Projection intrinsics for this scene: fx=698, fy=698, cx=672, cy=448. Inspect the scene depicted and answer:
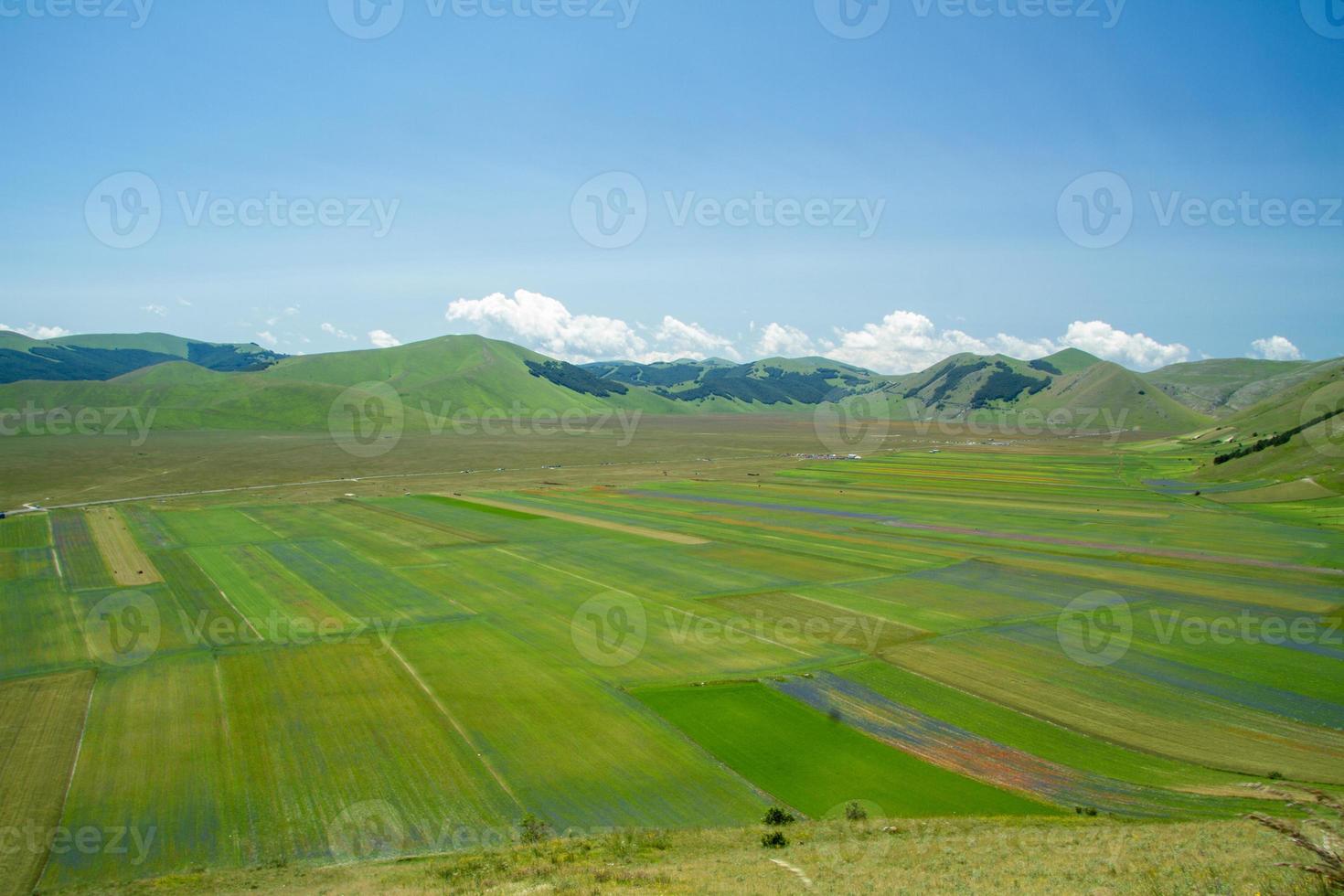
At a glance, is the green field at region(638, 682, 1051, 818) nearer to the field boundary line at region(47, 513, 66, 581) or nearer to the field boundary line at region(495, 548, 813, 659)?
the field boundary line at region(495, 548, 813, 659)

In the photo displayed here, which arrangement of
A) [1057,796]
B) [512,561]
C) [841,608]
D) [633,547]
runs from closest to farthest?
[1057,796] < [841,608] < [512,561] < [633,547]

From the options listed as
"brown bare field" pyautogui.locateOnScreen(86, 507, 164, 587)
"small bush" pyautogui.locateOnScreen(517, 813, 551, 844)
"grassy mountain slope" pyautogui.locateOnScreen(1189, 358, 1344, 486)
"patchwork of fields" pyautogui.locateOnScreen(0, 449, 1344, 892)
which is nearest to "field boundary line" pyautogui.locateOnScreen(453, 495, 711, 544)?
"patchwork of fields" pyautogui.locateOnScreen(0, 449, 1344, 892)

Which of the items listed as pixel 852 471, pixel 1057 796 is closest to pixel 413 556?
pixel 1057 796

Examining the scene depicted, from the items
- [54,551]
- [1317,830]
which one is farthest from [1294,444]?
[54,551]

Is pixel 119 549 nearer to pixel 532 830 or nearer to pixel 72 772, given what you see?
pixel 72 772

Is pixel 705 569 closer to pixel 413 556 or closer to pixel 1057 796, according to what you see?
pixel 413 556
